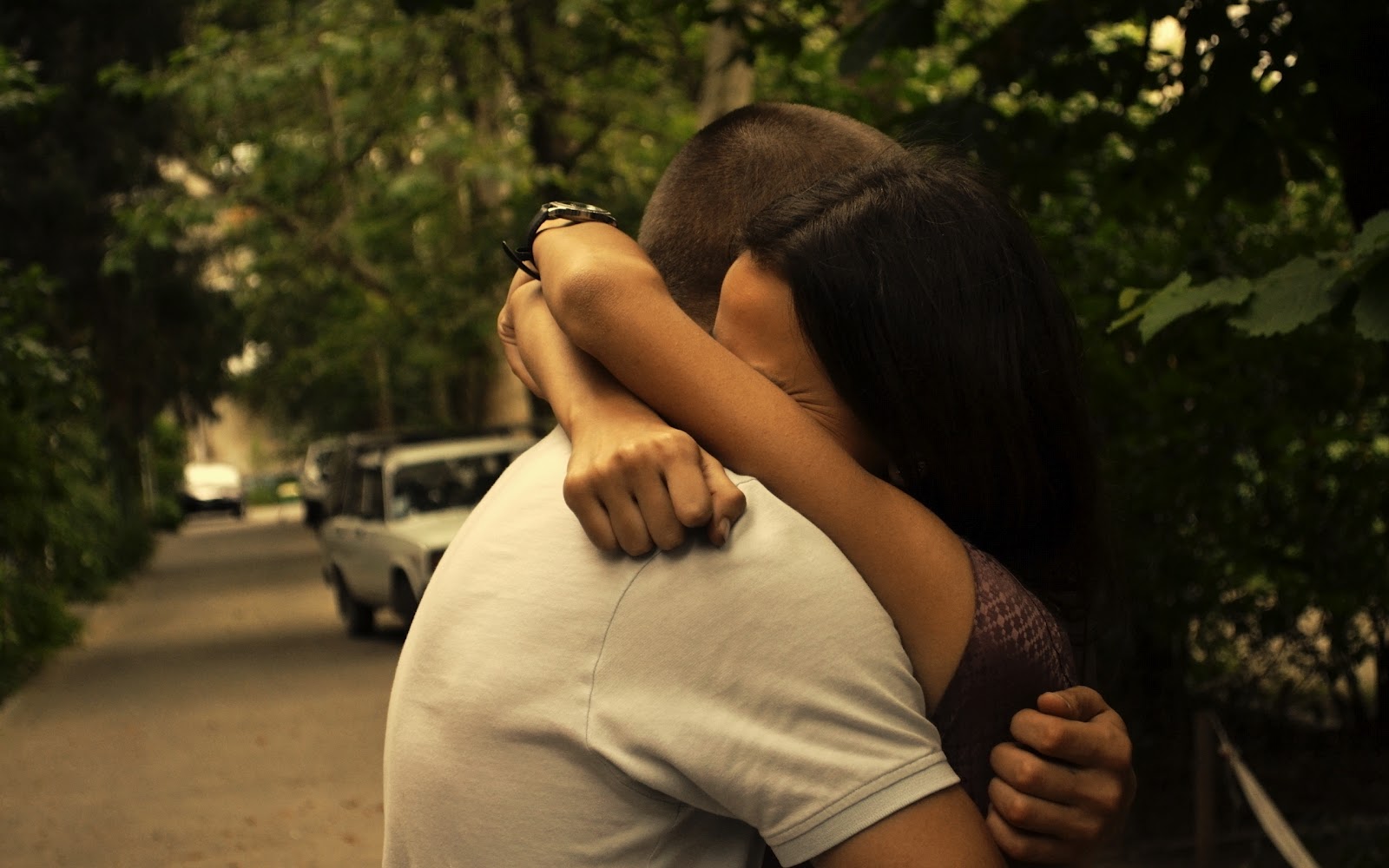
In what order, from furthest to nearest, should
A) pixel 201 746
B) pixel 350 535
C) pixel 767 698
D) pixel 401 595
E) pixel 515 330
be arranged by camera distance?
pixel 350 535
pixel 401 595
pixel 201 746
pixel 515 330
pixel 767 698

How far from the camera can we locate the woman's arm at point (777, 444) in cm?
142

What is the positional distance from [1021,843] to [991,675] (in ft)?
0.48

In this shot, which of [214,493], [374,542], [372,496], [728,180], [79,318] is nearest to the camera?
[728,180]

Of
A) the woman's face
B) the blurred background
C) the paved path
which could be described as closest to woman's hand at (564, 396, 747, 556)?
the woman's face

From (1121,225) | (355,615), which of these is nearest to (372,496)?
(355,615)

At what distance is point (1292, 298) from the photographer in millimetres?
3117

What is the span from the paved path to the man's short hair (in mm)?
6119

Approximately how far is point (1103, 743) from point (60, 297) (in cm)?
2507

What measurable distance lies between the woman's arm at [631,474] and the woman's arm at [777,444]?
0.11 ft

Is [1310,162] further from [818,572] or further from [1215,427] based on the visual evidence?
[818,572]

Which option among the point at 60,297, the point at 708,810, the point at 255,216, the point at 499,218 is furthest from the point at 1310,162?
the point at 60,297

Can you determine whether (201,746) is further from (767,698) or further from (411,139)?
(767,698)

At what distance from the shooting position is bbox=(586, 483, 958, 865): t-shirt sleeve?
130cm

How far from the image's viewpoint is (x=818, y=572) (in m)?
1.33
